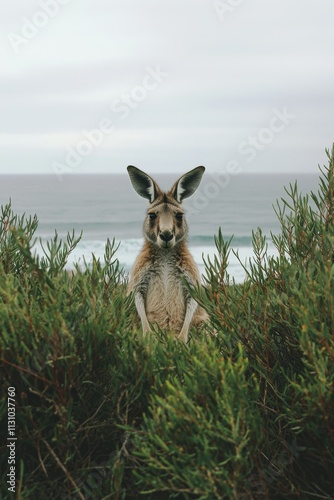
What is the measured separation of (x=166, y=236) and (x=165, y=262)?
41 centimetres

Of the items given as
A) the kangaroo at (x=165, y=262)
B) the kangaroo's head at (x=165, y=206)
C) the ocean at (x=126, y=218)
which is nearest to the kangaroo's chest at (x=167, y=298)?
the kangaroo at (x=165, y=262)

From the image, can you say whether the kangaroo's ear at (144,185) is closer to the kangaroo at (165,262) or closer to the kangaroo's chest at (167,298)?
the kangaroo at (165,262)

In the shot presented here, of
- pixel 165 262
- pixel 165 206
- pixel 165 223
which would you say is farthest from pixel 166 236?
pixel 165 262

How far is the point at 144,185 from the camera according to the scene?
497 cm

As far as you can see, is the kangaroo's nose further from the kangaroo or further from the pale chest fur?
the pale chest fur

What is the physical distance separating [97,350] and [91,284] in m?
0.52

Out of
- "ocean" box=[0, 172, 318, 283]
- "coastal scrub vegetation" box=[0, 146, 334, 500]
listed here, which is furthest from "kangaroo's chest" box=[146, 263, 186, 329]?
"ocean" box=[0, 172, 318, 283]

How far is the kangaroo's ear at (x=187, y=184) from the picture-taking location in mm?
4715

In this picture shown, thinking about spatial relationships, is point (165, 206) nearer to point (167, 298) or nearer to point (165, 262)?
point (165, 262)

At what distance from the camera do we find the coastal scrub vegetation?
2.80m

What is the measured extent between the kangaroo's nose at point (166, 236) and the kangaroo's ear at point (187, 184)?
356 mm

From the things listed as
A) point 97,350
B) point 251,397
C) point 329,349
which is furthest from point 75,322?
point 329,349

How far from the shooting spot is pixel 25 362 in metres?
3.11

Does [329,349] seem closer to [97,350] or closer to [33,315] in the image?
[97,350]
